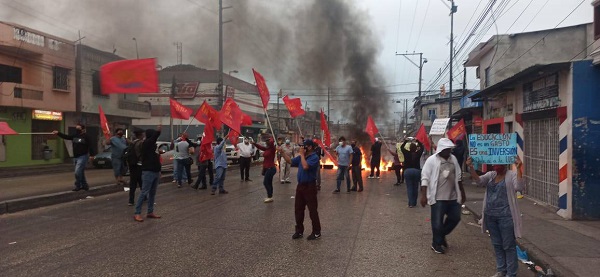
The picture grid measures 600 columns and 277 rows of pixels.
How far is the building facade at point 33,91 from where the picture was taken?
62.0 ft

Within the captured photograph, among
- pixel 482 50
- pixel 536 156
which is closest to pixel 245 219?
pixel 536 156

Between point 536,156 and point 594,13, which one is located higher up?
point 594,13

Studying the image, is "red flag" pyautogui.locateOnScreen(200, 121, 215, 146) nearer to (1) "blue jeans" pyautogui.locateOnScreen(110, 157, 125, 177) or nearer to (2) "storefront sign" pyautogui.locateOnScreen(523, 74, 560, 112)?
(1) "blue jeans" pyautogui.locateOnScreen(110, 157, 125, 177)

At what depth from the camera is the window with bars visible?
2166cm

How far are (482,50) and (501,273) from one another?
1768 centimetres

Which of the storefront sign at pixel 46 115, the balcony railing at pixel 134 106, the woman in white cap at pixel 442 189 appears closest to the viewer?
the woman in white cap at pixel 442 189

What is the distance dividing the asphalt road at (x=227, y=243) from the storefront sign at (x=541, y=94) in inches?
111

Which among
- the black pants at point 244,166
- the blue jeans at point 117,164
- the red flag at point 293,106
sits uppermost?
the red flag at point 293,106

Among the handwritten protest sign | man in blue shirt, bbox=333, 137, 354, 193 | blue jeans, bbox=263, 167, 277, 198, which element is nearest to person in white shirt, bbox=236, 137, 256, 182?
man in blue shirt, bbox=333, 137, 354, 193

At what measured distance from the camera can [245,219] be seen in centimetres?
745

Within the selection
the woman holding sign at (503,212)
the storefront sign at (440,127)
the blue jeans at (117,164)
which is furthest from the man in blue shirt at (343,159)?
the woman holding sign at (503,212)

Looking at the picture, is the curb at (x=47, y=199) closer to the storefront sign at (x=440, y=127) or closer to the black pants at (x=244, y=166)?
the black pants at (x=244, y=166)

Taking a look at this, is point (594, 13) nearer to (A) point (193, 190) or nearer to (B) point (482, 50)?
(A) point (193, 190)

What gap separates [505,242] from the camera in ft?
14.0
